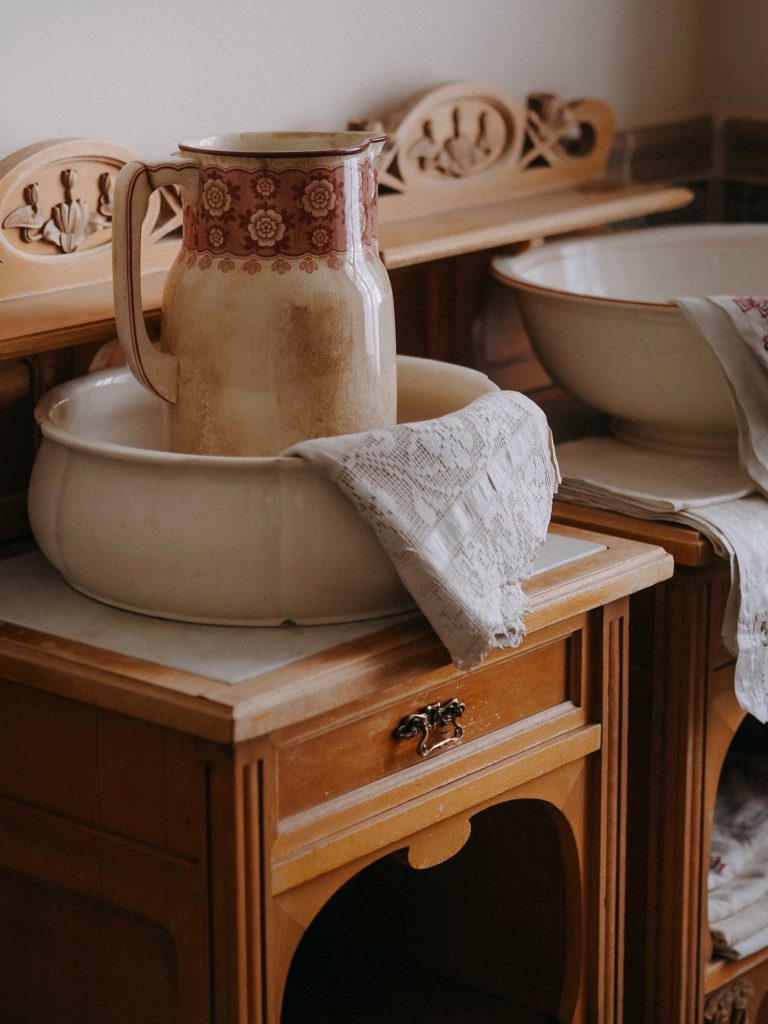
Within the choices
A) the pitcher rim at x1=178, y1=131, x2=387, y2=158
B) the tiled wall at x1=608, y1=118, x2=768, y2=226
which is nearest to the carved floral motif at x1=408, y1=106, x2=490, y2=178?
the tiled wall at x1=608, y1=118, x2=768, y2=226

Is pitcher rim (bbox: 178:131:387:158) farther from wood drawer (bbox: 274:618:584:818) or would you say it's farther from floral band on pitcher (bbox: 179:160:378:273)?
wood drawer (bbox: 274:618:584:818)

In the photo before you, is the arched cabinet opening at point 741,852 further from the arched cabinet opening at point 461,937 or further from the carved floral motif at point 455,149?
the carved floral motif at point 455,149

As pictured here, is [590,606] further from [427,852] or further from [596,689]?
[427,852]

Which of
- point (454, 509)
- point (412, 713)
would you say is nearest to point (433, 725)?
point (412, 713)

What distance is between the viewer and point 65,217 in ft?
4.01

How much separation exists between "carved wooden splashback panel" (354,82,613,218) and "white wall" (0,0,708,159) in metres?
0.04

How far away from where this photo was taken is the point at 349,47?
4.95 feet

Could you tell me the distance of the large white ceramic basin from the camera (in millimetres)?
1393

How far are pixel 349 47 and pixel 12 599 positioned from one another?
72cm

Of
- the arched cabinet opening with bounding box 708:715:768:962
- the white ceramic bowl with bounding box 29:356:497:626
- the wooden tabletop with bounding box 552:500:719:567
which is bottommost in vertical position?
the arched cabinet opening with bounding box 708:715:768:962

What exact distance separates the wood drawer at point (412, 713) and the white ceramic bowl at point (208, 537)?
0.24 ft

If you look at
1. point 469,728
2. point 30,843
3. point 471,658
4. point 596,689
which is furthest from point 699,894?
point 30,843

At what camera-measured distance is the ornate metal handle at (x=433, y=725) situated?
3.41 feet

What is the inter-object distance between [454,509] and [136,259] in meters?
0.29
